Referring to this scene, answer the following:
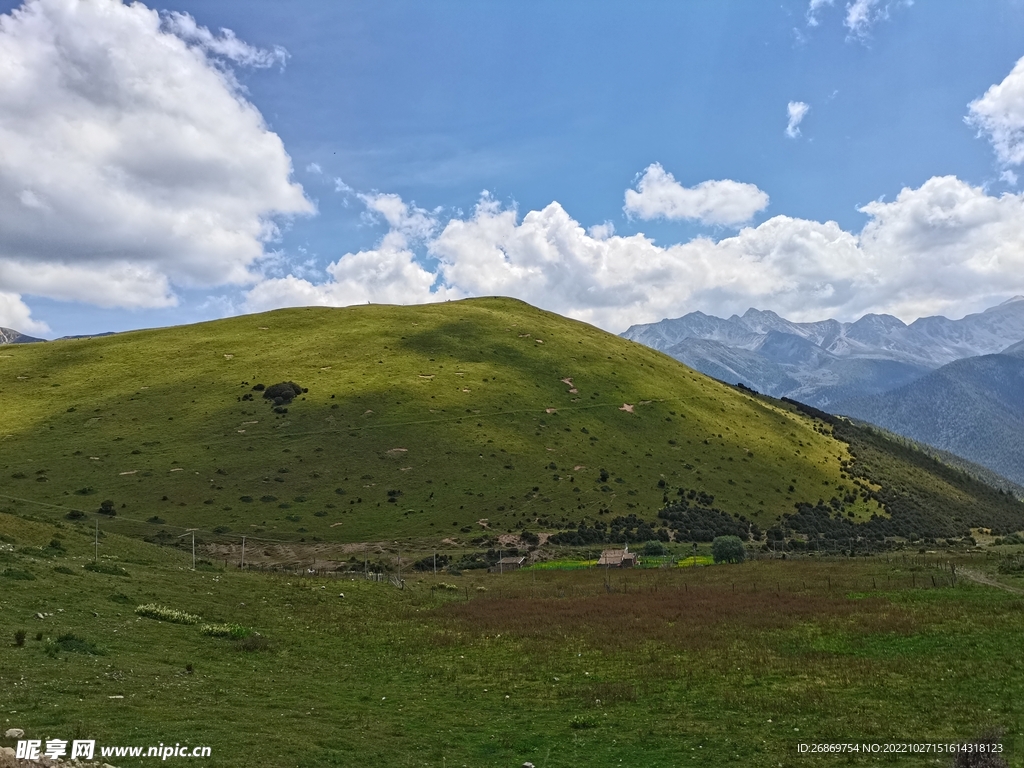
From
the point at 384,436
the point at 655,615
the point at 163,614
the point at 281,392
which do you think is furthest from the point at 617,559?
the point at 281,392

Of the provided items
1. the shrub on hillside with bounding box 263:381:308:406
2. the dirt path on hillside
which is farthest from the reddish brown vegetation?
the shrub on hillside with bounding box 263:381:308:406

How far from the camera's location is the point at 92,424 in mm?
106750

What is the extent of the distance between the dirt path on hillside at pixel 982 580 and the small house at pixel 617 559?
32.1 meters

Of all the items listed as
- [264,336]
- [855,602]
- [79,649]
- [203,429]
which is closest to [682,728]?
[79,649]

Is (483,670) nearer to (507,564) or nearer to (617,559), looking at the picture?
(507,564)

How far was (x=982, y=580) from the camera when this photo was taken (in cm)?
4703

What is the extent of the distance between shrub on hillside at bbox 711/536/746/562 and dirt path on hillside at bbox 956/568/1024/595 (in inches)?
971

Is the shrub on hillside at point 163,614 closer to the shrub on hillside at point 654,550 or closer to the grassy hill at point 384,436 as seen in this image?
the grassy hill at point 384,436

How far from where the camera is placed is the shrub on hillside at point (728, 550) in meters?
75.8

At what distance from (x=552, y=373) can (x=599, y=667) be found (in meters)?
117

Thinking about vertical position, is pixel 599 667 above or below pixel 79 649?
below

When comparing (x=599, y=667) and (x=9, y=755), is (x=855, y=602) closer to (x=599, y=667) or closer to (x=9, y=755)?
(x=599, y=667)

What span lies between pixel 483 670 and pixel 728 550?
186ft

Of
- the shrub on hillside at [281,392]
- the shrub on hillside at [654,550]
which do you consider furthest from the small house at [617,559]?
the shrub on hillside at [281,392]
